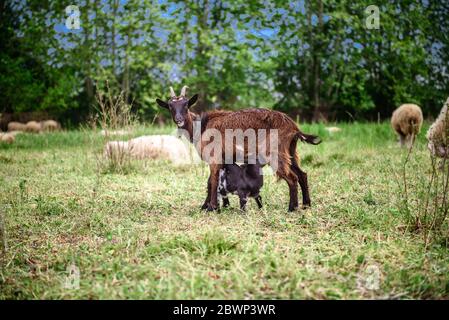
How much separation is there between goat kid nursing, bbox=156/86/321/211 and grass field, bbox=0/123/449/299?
369 millimetres

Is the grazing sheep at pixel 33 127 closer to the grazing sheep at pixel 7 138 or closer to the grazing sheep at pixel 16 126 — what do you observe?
the grazing sheep at pixel 16 126

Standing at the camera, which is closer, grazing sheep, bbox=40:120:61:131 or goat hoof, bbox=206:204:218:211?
goat hoof, bbox=206:204:218:211

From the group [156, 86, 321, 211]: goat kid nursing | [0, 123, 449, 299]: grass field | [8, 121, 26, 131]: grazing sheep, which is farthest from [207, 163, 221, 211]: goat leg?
[8, 121, 26, 131]: grazing sheep

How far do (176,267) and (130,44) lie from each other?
1547 cm

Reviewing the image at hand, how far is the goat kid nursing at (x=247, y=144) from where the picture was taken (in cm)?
537

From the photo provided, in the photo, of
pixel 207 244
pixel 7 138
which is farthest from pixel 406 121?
pixel 7 138

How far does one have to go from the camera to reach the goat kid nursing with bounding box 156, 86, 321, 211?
5.37 meters

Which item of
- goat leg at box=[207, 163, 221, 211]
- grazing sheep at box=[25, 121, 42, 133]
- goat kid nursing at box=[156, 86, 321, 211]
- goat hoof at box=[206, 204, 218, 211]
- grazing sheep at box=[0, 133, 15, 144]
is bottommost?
grazing sheep at box=[25, 121, 42, 133]

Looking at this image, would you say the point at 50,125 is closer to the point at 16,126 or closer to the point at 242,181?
the point at 16,126

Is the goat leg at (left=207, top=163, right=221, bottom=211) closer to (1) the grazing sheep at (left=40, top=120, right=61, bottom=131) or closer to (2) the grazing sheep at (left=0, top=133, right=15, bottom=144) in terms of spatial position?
(2) the grazing sheep at (left=0, top=133, right=15, bottom=144)

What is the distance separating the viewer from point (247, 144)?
17.9 ft

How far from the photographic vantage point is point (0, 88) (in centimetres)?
1664

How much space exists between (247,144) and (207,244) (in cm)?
183

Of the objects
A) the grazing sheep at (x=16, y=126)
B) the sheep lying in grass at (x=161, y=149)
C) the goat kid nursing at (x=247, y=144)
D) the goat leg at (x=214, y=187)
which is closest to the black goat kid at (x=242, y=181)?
the goat kid nursing at (x=247, y=144)
